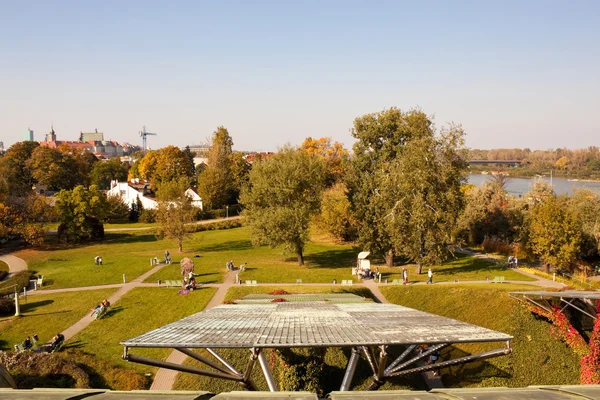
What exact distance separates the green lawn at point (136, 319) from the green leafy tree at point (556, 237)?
2841 centimetres

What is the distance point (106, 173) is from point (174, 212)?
68.6m

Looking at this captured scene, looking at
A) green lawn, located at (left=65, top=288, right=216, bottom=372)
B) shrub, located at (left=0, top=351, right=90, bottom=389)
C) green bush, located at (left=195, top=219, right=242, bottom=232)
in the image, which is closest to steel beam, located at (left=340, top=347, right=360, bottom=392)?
shrub, located at (left=0, top=351, right=90, bottom=389)

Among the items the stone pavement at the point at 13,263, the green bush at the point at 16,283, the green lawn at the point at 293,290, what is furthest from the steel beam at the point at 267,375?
the stone pavement at the point at 13,263

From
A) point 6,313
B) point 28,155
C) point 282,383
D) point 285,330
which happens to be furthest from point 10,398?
point 28,155

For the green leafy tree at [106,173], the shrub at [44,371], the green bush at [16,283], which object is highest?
the green leafy tree at [106,173]

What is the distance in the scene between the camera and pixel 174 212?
43562 mm

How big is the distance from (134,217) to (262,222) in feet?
140

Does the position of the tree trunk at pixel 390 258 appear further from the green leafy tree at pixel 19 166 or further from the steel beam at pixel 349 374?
the green leafy tree at pixel 19 166

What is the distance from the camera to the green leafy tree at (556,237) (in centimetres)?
3353

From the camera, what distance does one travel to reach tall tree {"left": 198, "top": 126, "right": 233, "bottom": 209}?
70.8 m

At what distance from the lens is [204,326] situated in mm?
9844

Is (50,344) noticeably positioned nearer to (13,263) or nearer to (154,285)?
(154,285)

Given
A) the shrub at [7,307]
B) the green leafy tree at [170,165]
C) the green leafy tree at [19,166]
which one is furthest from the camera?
the green leafy tree at [170,165]

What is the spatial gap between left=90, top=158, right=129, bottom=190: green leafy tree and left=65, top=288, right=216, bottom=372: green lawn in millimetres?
72755
